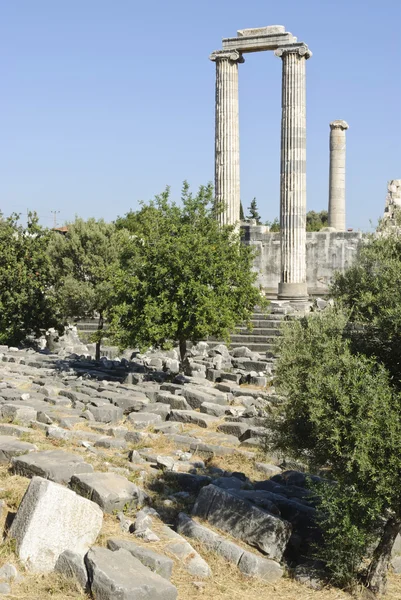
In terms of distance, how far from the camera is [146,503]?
1145 cm

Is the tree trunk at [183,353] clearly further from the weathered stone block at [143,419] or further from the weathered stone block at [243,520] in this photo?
the weathered stone block at [243,520]

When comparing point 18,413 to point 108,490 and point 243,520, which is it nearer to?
point 108,490

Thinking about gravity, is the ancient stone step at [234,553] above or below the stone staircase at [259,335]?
below

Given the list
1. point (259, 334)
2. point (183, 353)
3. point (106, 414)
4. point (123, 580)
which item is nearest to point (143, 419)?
point (106, 414)

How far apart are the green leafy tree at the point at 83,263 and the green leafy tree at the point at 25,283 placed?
697 millimetres

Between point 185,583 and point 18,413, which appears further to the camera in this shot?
point 18,413

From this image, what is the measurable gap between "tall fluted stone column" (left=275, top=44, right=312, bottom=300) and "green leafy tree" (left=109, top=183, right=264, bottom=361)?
9.76 meters

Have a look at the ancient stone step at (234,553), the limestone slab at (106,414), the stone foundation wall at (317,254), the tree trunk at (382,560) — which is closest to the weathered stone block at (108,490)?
the ancient stone step at (234,553)

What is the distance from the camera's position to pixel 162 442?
14.9 m

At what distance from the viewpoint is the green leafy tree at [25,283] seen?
92.4 ft

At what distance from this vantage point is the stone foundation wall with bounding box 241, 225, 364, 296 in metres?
36.7

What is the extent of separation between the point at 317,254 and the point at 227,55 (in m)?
10.7

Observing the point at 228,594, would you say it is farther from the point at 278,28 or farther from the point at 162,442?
the point at 278,28

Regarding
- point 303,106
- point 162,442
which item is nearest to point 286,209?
point 303,106
